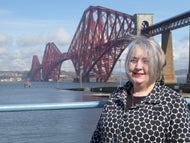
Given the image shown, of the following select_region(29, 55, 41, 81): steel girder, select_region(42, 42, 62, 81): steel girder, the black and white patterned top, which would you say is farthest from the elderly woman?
select_region(29, 55, 41, 81): steel girder

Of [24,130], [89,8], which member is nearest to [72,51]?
[89,8]

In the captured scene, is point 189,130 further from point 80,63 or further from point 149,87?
point 80,63

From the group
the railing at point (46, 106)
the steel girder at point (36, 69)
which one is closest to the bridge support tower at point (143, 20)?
the railing at point (46, 106)

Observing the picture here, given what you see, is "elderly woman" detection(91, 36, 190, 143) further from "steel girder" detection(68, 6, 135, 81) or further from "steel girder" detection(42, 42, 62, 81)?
"steel girder" detection(42, 42, 62, 81)

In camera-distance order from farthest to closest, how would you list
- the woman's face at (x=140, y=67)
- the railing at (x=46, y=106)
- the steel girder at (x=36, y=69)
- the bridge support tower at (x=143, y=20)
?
the steel girder at (x=36, y=69), the bridge support tower at (x=143, y=20), the railing at (x=46, y=106), the woman's face at (x=140, y=67)

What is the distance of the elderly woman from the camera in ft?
5.05

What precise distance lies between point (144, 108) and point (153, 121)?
0.09 metres

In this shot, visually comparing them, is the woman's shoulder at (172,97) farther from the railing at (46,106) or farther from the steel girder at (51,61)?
the steel girder at (51,61)

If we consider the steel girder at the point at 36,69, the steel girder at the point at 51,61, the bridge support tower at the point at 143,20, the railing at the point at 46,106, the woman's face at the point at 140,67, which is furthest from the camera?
the steel girder at the point at 36,69

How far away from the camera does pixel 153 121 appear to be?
1.55 metres

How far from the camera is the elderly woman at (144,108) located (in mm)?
1540

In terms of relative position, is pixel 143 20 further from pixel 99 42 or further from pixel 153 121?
pixel 153 121

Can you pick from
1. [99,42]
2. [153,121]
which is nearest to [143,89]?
[153,121]

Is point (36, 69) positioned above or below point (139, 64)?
above
